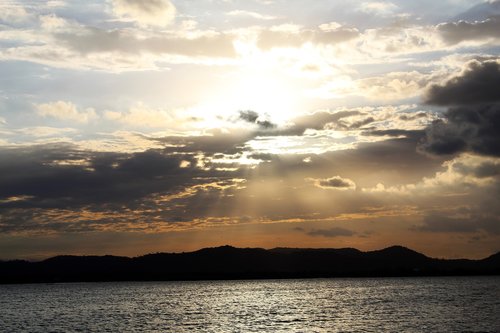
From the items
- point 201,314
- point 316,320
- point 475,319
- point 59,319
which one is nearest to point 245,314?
point 201,314

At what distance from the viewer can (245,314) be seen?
15975cm

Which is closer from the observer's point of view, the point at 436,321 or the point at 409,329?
the point at 409,329

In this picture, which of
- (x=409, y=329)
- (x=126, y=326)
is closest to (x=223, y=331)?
(x=126, y=326)

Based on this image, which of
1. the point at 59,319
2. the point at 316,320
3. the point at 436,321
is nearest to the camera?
the point at 436,321

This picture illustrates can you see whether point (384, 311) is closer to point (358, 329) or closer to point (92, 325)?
point (358, 329)

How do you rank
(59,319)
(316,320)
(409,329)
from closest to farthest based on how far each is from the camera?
(409,329), (316,320), (59,319)

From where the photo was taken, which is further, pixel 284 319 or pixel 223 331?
pixel 284 319

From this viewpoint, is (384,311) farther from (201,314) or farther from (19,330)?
(19,330)

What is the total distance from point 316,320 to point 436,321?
87.4ft

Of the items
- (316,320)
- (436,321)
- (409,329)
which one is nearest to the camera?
(409,329)

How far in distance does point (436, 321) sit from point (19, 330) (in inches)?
3629

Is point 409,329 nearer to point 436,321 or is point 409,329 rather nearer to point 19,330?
point 436,321

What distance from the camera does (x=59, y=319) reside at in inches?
6211

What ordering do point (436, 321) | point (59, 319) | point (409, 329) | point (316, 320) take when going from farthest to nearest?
point (59, 319) < point (316, 320) < point (436, 321) < point (409, 329)
